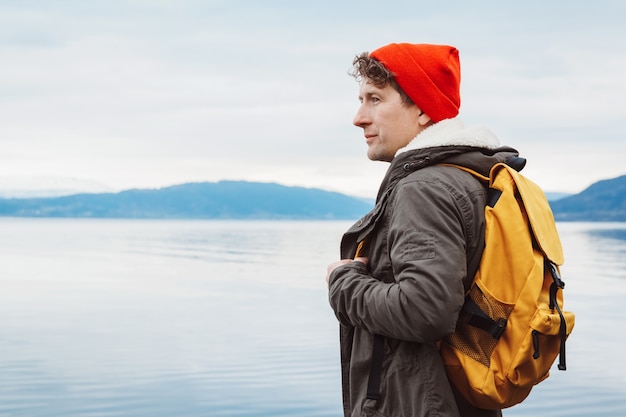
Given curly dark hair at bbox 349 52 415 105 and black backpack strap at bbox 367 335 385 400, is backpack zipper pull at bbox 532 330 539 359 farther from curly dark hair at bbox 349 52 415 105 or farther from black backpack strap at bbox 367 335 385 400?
curly dark hair at bbox 349 52 415 105

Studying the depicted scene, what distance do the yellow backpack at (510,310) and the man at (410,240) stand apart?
59 mm

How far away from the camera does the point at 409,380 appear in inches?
90.6

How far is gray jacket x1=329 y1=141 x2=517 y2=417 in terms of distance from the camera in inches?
85.9

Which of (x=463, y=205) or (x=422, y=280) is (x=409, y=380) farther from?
(x=463, y=205)

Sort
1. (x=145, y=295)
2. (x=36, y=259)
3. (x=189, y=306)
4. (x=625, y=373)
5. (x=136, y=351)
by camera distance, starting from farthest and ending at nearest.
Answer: (x=36, y=259) → (x=145, y=295) → (x=189, y=306) → (x=136, y=351) → (x=625, y=373)

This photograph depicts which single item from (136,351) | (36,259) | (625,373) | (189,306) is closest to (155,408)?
(136,351)

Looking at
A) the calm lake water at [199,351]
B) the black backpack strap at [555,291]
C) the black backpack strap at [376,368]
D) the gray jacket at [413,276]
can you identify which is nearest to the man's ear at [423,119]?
the gray jacket at [413,276]

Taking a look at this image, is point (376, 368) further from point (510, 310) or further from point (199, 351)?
point (199, 351)

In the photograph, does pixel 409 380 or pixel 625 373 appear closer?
pixel 409 380

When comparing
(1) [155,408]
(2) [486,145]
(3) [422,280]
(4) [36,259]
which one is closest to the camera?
(3) [422,280]

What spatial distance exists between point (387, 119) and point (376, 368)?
2.46 feet

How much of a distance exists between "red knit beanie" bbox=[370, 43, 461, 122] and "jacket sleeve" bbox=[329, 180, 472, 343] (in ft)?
1.05

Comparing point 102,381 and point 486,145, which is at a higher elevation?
point 486,145

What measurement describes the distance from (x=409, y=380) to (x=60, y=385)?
7.25 m
